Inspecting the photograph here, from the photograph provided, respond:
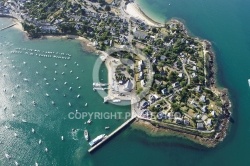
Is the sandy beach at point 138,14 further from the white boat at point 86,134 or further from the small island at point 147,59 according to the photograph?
the white boat at point 86,134

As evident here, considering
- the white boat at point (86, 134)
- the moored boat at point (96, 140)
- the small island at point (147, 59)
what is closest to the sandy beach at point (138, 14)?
the small island at point (147, 59)

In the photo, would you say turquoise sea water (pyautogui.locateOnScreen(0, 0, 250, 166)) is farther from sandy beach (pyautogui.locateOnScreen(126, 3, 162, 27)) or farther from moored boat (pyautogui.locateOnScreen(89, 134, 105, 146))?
sandy beach (pyautogui.locateOnScreen(126, 3, 162, 27))

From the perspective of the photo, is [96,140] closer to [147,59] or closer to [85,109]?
[85,109]

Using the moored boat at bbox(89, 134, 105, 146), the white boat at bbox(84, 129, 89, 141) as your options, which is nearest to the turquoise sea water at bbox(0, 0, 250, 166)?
the white boat at bbox(84, 129, 89, 141)

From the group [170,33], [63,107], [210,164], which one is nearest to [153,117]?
[210,164]

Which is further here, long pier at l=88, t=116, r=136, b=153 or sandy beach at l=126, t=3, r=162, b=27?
sandy beach at l=126, t=3, r=162, b=27

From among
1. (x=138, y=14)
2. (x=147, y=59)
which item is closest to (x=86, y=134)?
(x=147, y=59)

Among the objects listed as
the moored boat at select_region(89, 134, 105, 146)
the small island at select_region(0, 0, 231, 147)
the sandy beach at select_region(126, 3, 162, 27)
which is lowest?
the moored boat at select_region(89, 134, 105, 146)
